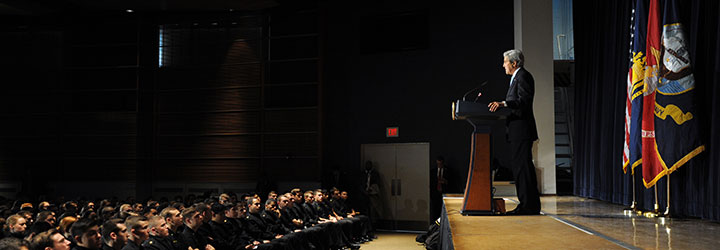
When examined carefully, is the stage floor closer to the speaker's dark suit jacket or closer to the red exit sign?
the speaker's dark suit jacket

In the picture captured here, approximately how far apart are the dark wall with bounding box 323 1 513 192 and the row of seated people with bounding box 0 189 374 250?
231cm

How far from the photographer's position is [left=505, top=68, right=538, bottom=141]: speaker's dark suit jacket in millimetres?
3949

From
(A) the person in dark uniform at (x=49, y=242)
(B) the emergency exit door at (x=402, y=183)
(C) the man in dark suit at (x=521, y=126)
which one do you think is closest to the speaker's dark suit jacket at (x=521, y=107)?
(C) the man in dark suit at (x=521, y=126)

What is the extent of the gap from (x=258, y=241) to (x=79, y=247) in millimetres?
2743

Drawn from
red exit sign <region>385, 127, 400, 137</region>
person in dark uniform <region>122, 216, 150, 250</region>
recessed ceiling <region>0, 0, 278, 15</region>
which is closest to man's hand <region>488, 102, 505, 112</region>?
person in dark uniform <region>122, 216, 150, 250</region>

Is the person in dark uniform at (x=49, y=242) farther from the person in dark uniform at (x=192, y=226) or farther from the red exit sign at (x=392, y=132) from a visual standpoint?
the red exit sign at (x=392, y=132)

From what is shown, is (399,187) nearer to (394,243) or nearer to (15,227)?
(394,243)

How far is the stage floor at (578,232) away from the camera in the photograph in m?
2.66

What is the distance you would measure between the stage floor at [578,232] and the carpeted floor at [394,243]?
19.1ft

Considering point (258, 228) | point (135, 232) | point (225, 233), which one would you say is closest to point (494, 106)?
point (135, 232)

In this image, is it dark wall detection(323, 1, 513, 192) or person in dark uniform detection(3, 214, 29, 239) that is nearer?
person in dark uniform detection(3, 214, 29, 239)

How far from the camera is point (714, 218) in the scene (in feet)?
13.6

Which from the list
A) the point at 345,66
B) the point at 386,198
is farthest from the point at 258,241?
the point at 345,66

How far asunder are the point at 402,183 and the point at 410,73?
2.40m
